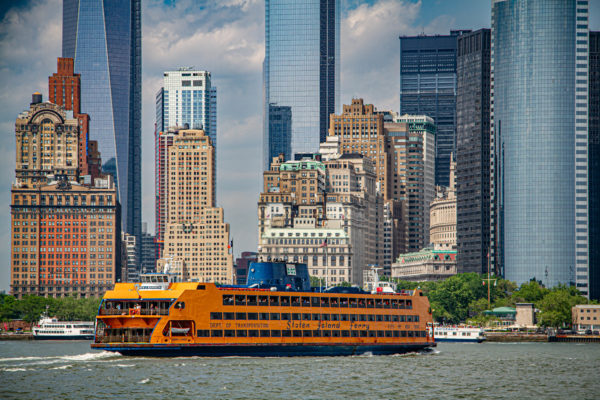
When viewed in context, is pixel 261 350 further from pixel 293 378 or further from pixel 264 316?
pixel 293 378

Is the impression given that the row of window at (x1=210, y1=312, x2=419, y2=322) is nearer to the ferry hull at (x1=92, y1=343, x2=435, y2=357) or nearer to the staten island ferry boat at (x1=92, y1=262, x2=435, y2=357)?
the staten island ferry boat at (x1=92, y1=262, x2=435, y2=357)

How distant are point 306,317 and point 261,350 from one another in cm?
811

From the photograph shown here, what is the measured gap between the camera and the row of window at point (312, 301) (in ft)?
417

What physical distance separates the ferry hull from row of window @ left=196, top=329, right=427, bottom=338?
4.37 feet

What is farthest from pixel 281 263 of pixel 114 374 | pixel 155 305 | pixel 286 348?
pixel 114 374

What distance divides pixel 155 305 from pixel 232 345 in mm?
10336

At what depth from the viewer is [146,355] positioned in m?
120

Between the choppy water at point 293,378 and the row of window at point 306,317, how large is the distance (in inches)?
191

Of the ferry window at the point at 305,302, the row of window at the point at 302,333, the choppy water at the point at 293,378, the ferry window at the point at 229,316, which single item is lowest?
the choppy water at the point at 293,378

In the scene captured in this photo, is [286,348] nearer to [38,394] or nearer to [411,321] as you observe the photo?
[411,321]

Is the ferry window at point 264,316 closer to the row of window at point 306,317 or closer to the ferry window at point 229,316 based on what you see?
the row of window at point 306,317

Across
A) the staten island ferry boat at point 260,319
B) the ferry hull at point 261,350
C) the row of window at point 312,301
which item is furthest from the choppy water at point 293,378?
the row of window at point 312,301

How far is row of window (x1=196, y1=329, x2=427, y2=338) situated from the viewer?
406ft

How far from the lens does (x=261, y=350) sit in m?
128
